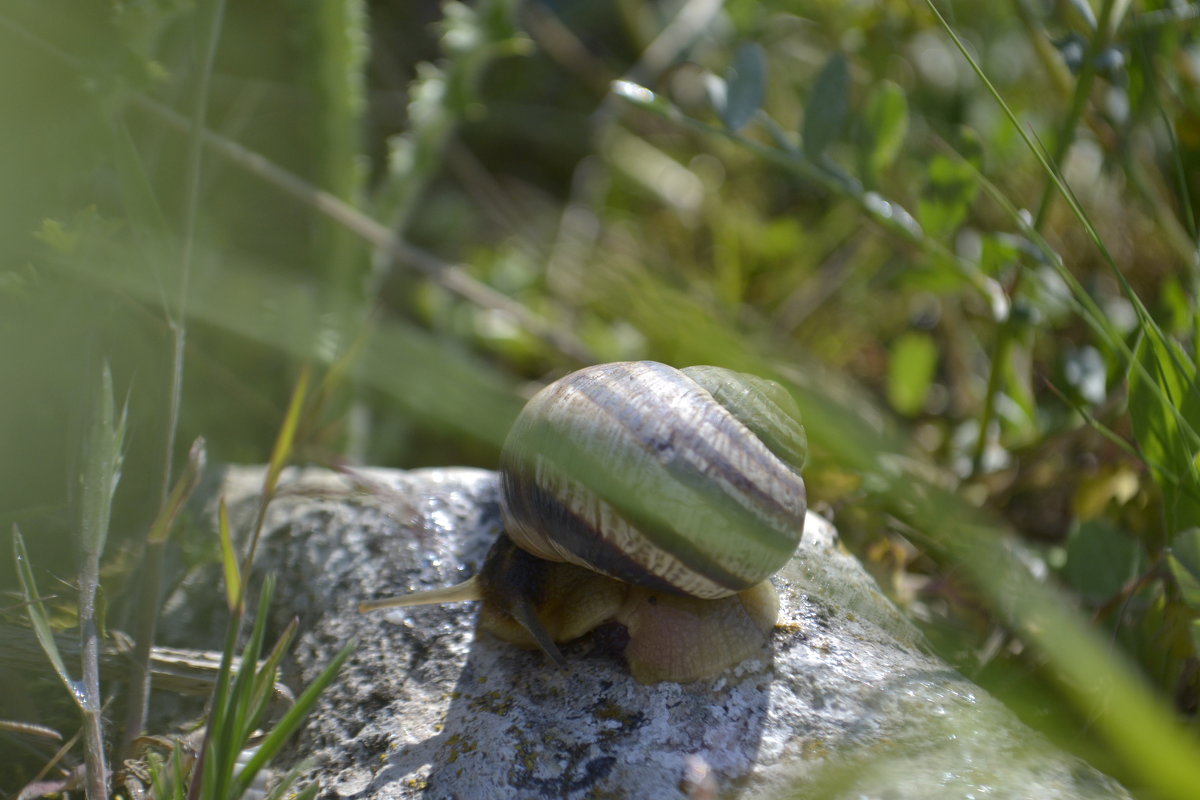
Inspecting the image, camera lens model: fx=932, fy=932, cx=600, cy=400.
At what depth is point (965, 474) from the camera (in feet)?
8.52

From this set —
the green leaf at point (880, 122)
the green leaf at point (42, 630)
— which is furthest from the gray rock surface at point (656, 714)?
the green leaf at point (880, 122)

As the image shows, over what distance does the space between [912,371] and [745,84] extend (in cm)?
109

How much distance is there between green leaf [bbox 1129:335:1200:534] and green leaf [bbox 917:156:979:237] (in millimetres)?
601

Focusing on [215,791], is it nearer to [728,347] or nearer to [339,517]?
[339,517]

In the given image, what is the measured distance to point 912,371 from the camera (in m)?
2.91

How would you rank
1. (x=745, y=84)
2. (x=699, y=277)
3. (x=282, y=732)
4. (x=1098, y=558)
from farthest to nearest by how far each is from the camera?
(x=699, y=277), (x=745, y=84), (x=1098, y=558), (x=282, y=732)

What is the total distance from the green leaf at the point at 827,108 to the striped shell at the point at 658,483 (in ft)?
2.78

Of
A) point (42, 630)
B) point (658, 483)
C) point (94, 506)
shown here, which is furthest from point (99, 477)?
point (658, 483)

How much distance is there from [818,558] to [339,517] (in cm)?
107

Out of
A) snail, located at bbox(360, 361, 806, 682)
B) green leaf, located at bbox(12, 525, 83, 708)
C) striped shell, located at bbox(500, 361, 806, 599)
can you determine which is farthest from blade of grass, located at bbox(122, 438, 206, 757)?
striped shell, located at bbox(500, 361, 806, 599)

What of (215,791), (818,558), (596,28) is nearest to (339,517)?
(215,791)

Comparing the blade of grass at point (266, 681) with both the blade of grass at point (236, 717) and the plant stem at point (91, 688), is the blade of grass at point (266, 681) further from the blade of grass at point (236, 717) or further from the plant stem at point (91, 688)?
the plant stem at point (91, 688)

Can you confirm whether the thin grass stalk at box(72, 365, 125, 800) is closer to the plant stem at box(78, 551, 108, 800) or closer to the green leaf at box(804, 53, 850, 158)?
the plant stem at box(78, 551, 108, 800)

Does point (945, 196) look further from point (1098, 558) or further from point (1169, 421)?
point (1098, 558)
